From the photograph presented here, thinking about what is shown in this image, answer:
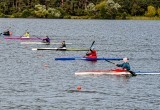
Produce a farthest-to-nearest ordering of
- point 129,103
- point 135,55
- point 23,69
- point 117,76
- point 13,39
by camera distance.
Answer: point 13,39 → point 135,55 → point 23,69 → point 117,76 → point 129,103

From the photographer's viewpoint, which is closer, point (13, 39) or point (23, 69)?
point (23, 69)

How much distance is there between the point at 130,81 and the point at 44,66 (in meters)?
13.2

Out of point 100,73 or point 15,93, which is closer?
point 15,93

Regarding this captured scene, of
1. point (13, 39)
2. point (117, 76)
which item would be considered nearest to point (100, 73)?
Result: point (117, 76)

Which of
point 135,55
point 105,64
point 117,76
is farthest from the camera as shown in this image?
point 135,55

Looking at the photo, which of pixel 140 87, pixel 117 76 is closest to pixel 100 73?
pixel 117 76

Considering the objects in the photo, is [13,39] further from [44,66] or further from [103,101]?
[103,101]

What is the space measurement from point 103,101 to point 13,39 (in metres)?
62.6

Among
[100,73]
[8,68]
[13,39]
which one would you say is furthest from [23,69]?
[13,39]

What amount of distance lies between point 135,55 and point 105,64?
13699 millimetres

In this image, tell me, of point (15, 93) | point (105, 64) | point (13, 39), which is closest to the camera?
point (15, 93)

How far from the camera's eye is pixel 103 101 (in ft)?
137

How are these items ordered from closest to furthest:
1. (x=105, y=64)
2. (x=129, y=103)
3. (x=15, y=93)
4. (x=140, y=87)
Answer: (x=129, y=103), (x=15, y=93), (x=140, y=87), (x=105, y=64)

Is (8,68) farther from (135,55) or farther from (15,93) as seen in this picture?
(135,55)
